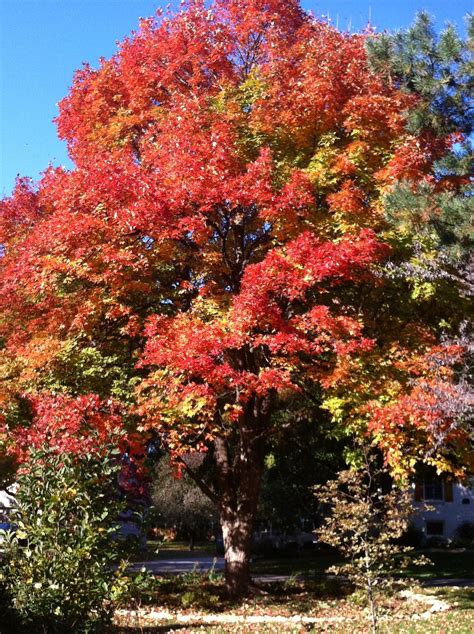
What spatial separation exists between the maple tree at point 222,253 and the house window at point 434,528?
22.9 meters

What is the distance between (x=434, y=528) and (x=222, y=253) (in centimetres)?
2666

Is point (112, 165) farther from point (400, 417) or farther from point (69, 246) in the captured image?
point (400, 417)

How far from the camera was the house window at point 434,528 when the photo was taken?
35.8m

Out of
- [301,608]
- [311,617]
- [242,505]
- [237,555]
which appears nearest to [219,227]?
[242,505]

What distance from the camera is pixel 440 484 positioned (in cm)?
3691

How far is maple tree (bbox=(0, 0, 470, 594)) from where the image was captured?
12570mm

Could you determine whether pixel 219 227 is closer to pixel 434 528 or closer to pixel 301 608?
pixel 301 608

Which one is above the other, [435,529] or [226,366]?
[226,366]

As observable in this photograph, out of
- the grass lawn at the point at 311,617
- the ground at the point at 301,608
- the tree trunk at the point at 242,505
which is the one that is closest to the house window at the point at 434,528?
the ground at the point at 301,608

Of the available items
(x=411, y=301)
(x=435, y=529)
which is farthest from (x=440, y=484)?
(x=411, y=301)

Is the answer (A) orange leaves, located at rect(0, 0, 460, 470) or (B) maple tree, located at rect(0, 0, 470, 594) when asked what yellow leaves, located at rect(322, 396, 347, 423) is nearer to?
(B) maple tree, located at rect(0, 0, 470, 594)

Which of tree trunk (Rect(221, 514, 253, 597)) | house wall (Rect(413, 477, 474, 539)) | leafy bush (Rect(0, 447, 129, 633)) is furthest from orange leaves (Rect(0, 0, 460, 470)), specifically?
house wall (Rect(413, 477, 474, 539))

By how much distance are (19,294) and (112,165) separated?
3.96 metres

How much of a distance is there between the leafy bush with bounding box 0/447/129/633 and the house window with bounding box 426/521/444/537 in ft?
103
